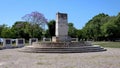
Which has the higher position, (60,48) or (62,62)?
(60,48)

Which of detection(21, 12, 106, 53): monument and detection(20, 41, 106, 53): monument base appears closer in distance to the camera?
detection(20, 41, 106, 53): monument base

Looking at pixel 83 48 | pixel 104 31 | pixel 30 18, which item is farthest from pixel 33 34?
pixel 83 48

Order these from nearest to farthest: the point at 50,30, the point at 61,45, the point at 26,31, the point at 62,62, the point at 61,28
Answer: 1. the point at 62,62
2. the point at 61,45
3. the point at 61,28
4. the point at 26,31
5. the point at 50,30

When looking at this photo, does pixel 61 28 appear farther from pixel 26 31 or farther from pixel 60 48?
pixel 26 31

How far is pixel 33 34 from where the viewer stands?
266 ft

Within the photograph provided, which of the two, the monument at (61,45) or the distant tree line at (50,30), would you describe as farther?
the distant tree line at (50,30)

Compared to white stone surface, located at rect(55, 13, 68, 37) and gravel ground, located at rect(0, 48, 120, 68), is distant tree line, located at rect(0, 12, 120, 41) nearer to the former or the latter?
white stone surface, located at rect(55, 13, 68, 37)

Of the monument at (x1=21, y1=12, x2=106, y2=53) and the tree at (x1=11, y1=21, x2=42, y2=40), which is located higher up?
the tree at (x1=11, y1=21, x2=42, y2=40)

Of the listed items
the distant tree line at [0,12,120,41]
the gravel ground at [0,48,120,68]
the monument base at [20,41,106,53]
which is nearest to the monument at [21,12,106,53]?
the monument base at [20,41,106,53]

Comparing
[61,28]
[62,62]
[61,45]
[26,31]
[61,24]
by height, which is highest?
[26,31]

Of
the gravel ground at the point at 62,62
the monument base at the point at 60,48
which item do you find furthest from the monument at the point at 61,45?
the gravel ground at the point at 62,62

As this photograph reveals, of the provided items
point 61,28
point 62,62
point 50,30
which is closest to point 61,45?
point 61,28

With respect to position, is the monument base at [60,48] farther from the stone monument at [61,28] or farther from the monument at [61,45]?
the stone monument at [61,28]

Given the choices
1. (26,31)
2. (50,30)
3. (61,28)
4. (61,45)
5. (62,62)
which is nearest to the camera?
(62,62)
